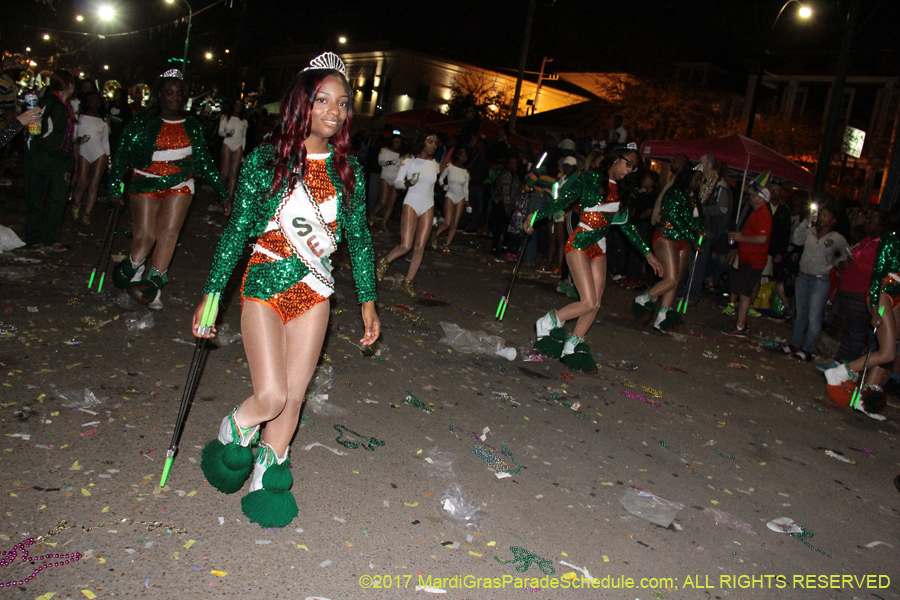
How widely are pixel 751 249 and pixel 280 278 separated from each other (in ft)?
27.1

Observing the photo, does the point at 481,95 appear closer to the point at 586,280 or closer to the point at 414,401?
the point at 586,280

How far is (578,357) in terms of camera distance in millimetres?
6621

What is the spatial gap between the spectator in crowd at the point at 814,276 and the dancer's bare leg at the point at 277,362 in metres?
7.03

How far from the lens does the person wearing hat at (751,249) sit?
375 inches

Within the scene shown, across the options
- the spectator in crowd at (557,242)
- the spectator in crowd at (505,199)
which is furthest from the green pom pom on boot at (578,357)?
the spectator in crowd at (505,199)

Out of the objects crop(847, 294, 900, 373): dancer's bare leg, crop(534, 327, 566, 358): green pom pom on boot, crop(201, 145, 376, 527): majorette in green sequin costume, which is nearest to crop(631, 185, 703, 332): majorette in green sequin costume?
crop(847, 294, 900, 373): dancer's bare leg

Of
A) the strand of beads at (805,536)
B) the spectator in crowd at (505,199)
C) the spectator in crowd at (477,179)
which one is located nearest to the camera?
the strand of beads at (805,536)

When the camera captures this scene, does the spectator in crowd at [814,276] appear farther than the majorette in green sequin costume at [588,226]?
Yes

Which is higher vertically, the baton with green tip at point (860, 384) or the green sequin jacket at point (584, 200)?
the green sequin jacket at point (584, 200)

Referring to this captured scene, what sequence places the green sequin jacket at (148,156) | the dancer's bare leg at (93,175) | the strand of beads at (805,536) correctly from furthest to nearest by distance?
the dancer's bare leg at (93,175), the green sequin jacket at (148,156), the strand of beads at (805,536)

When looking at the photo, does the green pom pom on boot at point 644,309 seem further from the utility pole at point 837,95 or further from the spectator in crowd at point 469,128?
the spectator in crowd at point 469,128

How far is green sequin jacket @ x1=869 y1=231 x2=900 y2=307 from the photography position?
6488 mm

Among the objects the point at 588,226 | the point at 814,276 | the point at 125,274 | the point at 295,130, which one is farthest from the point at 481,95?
the point at 295,130

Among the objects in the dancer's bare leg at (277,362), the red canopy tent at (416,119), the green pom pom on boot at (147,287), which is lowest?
the green pom pom on boot at (147,287)
